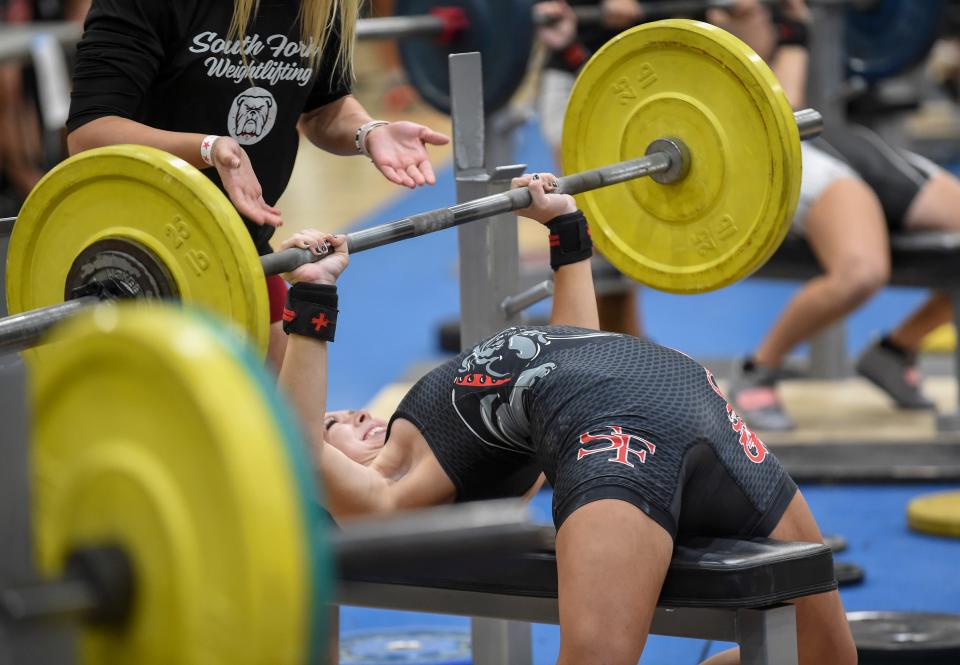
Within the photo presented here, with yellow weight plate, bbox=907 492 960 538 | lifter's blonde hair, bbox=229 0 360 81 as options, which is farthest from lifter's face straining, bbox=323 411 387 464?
yellow weight plate, bbox=907 492 960 538

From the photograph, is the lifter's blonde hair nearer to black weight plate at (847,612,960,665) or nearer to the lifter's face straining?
the lifter's face straining

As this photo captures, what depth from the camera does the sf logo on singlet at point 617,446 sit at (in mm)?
1962

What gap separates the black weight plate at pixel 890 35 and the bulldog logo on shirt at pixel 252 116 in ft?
9.62

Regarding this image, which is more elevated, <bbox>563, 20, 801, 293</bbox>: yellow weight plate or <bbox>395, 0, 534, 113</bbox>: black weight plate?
<bbox>395, 0, 534, 113</bbox>: black weight plate

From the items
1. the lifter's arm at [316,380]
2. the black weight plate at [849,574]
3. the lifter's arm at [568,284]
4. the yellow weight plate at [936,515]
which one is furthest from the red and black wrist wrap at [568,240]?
the yellow weight plate at [936,515]

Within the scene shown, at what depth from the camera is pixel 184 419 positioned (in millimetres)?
1146

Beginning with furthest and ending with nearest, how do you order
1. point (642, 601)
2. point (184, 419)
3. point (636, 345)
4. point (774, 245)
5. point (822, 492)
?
point (822, 492) < point (774, 245) < point (636, 345) < point (642, 601) < point (184, 419)

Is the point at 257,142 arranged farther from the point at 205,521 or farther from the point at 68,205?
the point at 205,521

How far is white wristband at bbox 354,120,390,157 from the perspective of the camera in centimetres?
241

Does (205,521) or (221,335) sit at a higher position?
(221,335)

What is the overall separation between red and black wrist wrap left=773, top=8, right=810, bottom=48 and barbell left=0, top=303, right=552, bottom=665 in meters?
3.24

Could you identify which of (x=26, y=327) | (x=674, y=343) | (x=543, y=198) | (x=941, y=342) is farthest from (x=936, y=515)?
(x=26, y=327)

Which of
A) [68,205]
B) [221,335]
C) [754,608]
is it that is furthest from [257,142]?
[221,335]

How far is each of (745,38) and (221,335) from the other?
3.30 meters
